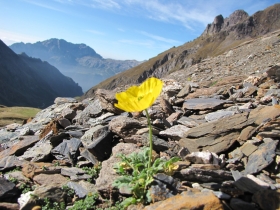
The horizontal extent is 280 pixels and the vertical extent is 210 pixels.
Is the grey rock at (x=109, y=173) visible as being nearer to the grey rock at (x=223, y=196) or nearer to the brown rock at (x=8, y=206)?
the brown rock at (x=8, y=206)

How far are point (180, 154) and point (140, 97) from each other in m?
3.05

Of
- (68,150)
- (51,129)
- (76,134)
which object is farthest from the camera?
(51,129)

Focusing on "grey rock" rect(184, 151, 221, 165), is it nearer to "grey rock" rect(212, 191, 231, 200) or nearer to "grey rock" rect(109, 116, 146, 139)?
"grey rock" rect(212, 191, 231, 200)

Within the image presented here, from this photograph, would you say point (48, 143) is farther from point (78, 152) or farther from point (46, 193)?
point (46, 193)

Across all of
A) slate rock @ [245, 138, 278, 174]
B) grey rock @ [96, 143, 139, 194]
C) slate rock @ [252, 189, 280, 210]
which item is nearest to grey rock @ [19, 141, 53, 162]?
grey rock @ [96, 143, 139, 194]

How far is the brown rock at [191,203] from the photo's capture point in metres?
4.31

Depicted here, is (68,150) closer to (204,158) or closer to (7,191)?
(7,191)

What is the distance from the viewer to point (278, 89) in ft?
36.2

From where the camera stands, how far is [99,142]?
27.0 feet

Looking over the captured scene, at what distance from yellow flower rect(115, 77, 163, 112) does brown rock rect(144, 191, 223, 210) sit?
1.70 meters

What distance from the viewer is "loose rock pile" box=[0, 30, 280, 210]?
5113mm

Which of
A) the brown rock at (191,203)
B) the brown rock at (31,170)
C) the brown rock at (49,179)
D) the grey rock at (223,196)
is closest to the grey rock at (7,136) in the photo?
the brown rock at (31,170)

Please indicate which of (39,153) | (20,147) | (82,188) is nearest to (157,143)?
(82,188)

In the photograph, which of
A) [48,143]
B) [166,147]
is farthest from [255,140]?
[48,143]
